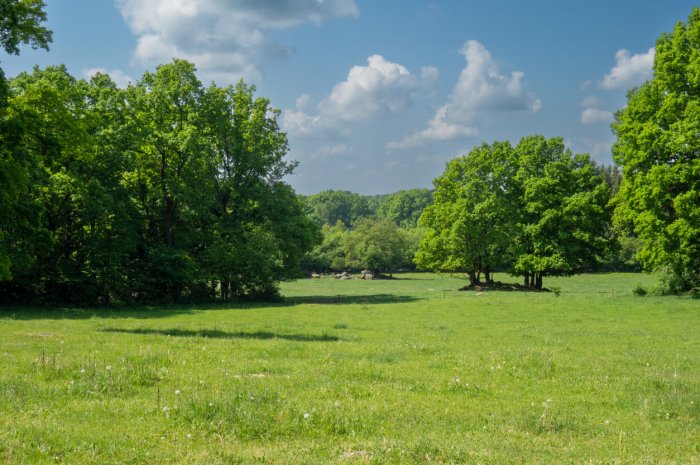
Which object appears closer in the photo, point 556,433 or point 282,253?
point 556,433

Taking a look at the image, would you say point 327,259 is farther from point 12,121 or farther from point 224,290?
point 12,121

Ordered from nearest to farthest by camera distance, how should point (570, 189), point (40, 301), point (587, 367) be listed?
point (587, 367)
point (40, 301)
point (570, 189)

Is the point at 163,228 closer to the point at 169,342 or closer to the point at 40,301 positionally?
the point at 40,301

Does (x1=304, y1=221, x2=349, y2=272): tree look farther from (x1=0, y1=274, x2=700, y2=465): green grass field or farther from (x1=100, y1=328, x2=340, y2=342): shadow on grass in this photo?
(x1=0, y1=274, x2=700, y2=465): green grass field

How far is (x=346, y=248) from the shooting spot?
146m

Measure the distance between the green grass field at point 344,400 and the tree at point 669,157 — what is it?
19305 mm

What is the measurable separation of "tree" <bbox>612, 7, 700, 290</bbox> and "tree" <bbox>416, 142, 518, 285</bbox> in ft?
68.3

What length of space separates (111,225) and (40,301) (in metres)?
7.71

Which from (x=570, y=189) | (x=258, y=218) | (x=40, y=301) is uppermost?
(x=570, y=189)

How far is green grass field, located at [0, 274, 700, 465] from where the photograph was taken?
7.97 m

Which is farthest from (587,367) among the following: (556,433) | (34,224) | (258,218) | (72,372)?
(258,218)

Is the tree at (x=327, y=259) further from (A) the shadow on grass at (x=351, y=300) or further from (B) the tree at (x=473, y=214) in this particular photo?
(A) the shadow on grass at (x=351, y=300)

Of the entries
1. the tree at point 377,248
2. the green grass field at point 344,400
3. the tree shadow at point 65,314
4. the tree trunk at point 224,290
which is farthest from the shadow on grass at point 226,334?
the tree at point 377,248

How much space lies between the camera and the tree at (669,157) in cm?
3916
